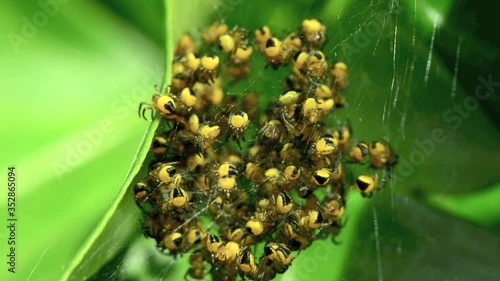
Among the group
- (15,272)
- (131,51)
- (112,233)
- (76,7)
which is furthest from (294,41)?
(15,272)

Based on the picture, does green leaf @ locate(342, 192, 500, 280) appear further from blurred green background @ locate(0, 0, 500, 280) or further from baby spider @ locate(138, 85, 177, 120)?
baby spider @ locate(138, 85, 177, 120)

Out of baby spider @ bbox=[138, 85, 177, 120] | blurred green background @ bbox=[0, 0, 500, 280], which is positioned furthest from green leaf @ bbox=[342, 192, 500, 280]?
baby spider @ bbox=[138, 85, 177, 120]

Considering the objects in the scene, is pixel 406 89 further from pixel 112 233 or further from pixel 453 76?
pixel 112 233

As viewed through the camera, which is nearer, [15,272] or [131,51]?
[15,272]

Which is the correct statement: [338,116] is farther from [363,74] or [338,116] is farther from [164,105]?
[164,105]

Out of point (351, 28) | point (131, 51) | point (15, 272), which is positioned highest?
point (351, 28)

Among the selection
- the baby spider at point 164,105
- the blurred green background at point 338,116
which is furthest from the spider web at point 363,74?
the baby spider at point 164,105

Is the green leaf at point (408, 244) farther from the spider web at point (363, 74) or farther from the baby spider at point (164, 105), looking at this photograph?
the baby spider at point (164, 105)
